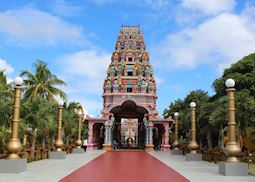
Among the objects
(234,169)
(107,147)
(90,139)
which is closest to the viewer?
(234,169)

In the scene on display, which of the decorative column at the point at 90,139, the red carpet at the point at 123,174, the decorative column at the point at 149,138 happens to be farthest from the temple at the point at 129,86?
the red carpet at the point at 123,174

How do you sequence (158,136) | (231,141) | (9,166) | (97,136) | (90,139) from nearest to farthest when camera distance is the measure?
(9,166), (231,141), (90,139), (97,136), (158,136)

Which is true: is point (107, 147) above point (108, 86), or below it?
below

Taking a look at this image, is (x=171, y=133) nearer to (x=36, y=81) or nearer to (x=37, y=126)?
(x=36, y=81)

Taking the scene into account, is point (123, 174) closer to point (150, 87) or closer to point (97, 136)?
point (97, 136)

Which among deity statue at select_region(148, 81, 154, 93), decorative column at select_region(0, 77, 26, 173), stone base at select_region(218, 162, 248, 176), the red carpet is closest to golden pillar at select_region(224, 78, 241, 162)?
stone base at select_region(218, 162, 248, 176)

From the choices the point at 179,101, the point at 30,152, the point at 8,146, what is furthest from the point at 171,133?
the point at 8,146

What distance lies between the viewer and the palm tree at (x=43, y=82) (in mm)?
27406

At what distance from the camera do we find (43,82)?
91.6 ft

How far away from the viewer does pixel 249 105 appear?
16.4m

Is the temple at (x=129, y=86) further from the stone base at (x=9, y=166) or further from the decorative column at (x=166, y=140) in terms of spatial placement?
the stone base at (x=9, y=166)

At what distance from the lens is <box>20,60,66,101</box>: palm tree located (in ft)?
89.9

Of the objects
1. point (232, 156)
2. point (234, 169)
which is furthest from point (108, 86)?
point (234, 169)

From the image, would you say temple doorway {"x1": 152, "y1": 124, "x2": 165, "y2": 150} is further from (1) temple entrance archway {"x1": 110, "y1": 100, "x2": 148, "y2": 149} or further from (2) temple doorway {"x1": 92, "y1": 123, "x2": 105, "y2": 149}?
(2) temple doorway {"x1": 92, "y1": 123, "x2": 105, "y2": 149}
